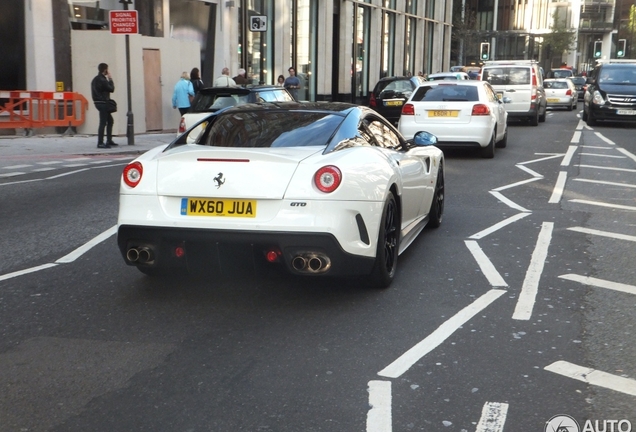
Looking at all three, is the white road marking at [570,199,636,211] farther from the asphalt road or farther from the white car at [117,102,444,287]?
the white car at [117,102,444,287]

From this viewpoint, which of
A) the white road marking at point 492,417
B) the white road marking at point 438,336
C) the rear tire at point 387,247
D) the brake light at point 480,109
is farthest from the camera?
the brake light at point 480,109

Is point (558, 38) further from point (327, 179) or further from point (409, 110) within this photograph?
point (327, 179)

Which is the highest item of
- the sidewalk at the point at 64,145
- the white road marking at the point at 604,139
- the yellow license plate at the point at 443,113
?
the yellow license plate at the point at 443,113

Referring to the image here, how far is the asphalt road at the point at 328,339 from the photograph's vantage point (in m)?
3.89

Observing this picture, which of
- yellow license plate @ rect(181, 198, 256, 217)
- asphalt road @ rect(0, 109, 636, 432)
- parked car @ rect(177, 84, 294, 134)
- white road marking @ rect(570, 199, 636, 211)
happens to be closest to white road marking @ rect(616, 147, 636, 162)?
white road marking @ rect(570, 199, 636, 211)

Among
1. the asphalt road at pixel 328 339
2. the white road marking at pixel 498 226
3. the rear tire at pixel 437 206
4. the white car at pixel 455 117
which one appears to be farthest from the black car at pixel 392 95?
the asphalt road at pixel 328 339

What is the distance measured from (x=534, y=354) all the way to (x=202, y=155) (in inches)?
98.5

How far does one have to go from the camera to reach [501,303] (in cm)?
580

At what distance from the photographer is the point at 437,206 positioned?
8680 millimetres

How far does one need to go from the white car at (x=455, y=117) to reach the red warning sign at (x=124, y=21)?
21.6 feet

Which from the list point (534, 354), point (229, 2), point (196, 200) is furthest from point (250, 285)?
point (229, 2)

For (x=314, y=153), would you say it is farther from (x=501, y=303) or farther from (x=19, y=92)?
(x=19, y=92)

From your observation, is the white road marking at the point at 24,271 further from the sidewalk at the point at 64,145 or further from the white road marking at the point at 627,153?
the white road marking at the point at 627,153

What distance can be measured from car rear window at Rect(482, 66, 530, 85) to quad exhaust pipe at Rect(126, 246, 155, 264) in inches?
860
